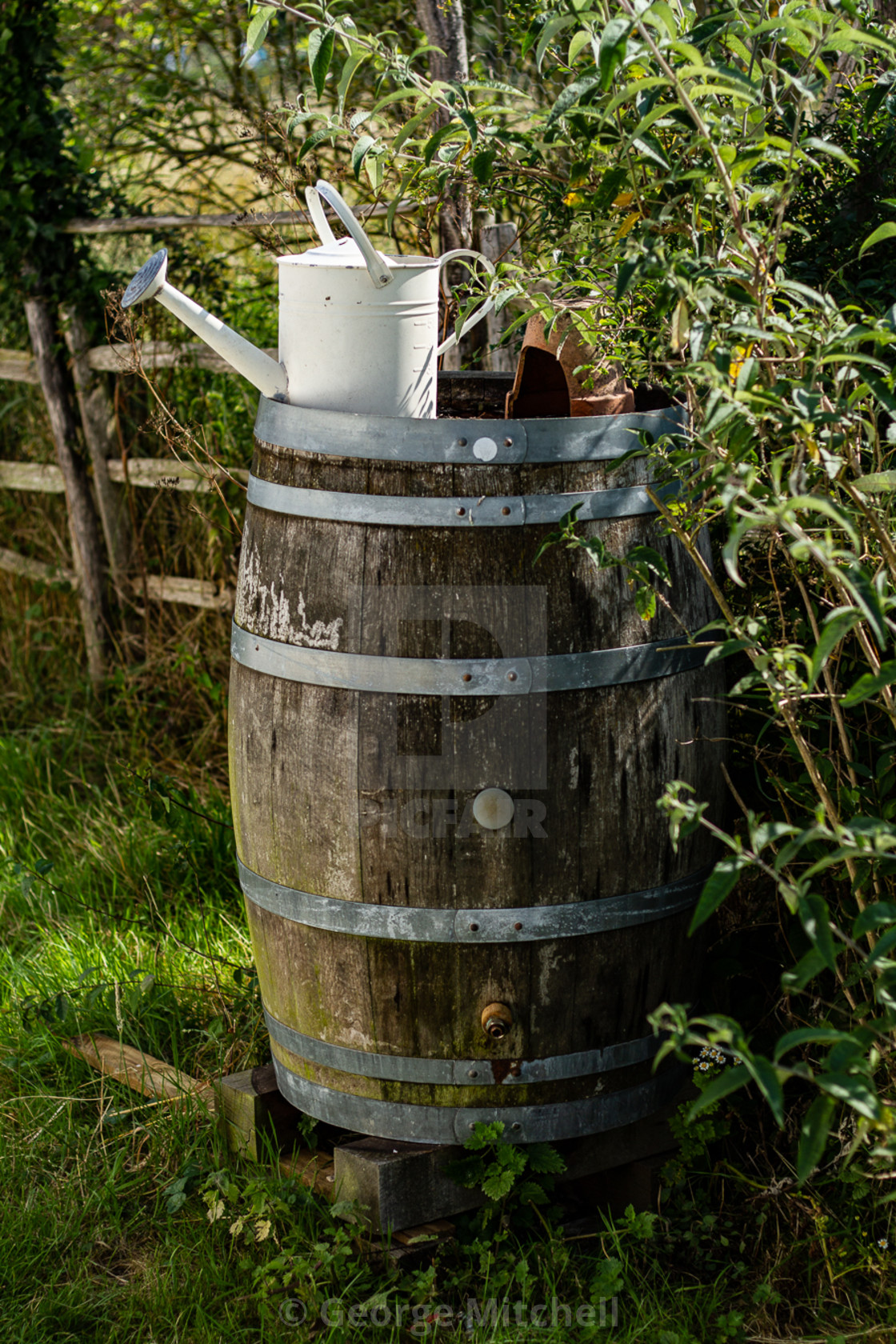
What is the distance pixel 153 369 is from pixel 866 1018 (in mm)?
2806

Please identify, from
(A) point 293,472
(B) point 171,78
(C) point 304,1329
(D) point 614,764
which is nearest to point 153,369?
(B) point 171,78

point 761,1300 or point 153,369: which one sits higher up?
point 153,369

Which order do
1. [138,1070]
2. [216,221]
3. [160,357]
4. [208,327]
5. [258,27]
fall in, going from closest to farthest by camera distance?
[258,27], [208,327], [138,1070], [216,221], [160,357]

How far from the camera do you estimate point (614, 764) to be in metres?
1.74

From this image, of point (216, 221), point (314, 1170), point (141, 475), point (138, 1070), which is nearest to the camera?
point (314, 1170)

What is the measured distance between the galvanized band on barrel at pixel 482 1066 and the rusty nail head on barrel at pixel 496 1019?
0.19ft

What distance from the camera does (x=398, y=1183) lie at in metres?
1.80

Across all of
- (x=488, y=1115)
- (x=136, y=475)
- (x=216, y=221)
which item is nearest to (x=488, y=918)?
(x=488, y=1115)

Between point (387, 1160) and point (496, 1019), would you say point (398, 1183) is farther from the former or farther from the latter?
point (496, 1019)

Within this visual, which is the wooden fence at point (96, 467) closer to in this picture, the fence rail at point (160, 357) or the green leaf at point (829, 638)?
the fence rail at point (160, 357)

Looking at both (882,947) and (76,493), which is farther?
(76,493)

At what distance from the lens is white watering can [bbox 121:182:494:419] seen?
179cm

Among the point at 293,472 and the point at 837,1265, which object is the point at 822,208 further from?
the point at 837,1265

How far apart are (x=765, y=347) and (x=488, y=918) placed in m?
0.85
